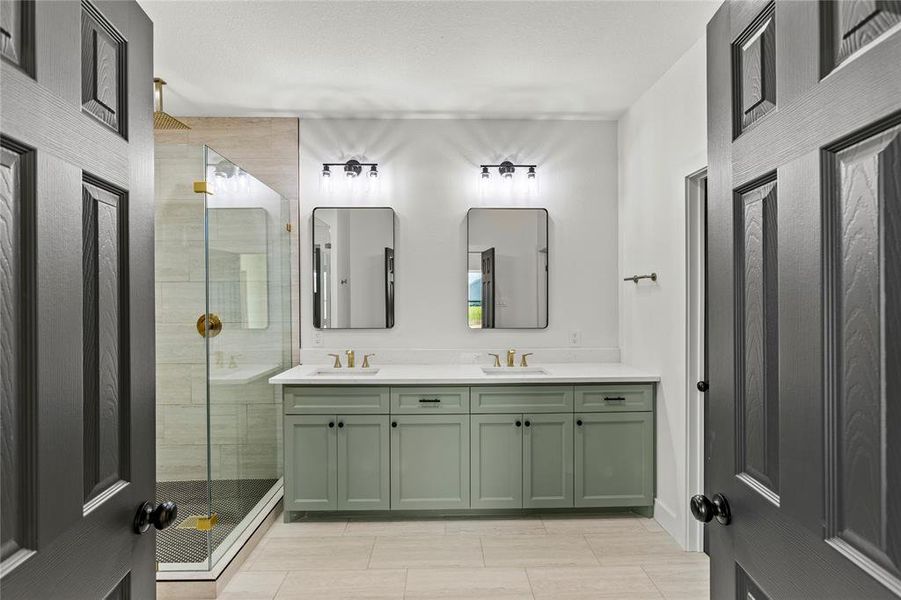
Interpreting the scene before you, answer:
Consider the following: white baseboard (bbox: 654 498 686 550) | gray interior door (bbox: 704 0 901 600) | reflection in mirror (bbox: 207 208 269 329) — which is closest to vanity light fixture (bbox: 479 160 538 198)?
reflection in mirror (bbox: 207 208 269 329)

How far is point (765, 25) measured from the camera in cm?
91

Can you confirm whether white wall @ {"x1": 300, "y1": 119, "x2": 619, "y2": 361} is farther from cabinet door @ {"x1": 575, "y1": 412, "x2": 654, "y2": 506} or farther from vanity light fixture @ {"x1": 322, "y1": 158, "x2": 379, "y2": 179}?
cabinet door @ {"x1": 575, "y1": 412, "x2": 654, "y2": 506}

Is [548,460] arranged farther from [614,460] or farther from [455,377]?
[455,377]

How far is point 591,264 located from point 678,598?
6.90 ft

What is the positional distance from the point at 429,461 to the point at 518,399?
0.63 m

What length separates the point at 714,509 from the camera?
1.08 meters

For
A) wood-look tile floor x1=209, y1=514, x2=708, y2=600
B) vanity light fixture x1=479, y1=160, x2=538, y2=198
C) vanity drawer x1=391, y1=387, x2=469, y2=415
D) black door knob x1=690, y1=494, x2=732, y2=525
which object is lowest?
wood-look tile floor x1=209, y1=514, x2=708, y2=600

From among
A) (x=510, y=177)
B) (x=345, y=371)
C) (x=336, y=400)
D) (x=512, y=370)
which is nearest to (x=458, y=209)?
(x=510, y=177)

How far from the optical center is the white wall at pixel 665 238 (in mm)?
2777

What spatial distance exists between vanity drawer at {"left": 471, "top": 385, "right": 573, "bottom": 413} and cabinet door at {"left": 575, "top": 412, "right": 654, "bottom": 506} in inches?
7.2

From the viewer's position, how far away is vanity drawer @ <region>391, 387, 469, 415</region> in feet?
10.4

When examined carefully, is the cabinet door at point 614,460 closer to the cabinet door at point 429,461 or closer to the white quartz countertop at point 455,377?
the white quartz countertop at point 455,377

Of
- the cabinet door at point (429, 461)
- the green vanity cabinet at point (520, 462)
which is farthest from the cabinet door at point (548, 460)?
the cabinet door at point (429, 461)

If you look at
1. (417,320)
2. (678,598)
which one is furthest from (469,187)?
(678,598)
